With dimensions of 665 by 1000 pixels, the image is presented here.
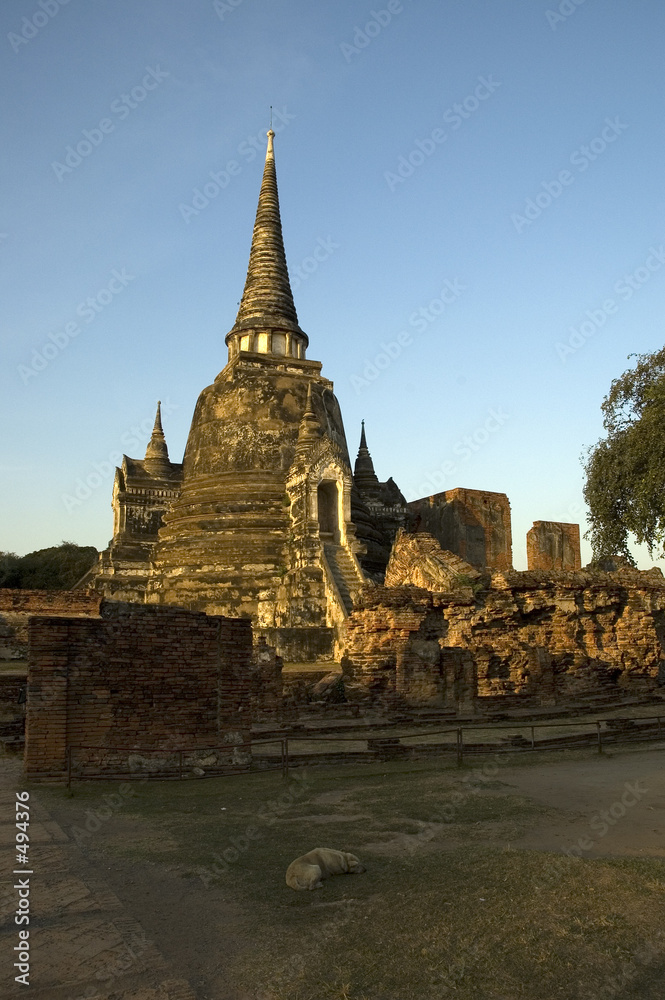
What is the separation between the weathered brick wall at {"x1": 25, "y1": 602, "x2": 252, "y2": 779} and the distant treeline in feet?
101

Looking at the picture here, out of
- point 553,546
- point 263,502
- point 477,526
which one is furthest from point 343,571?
point 553,546

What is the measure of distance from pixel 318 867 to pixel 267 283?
2880cm

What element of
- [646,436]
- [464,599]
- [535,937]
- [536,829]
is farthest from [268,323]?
[535,937]

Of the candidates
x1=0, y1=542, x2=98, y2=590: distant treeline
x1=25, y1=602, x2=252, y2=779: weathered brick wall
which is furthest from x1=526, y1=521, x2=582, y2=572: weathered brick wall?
x1=25, y1=602, x2=252, y2=779: weathered brick wall

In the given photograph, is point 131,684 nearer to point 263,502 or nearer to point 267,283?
point 263,502

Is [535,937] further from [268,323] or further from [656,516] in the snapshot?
[268,323]

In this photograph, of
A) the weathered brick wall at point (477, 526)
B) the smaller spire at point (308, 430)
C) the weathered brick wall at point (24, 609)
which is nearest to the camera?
the weathered brick wall at point (24, 609)

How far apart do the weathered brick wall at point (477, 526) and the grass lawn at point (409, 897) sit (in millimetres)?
23809

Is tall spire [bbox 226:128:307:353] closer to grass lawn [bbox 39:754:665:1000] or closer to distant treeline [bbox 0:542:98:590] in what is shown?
distant treeline [bbox 0:542:98:590]

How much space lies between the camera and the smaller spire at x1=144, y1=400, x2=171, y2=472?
107 feet

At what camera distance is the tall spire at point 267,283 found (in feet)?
101

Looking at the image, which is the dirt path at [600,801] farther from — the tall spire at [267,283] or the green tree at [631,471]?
the tall spire at [267,283]

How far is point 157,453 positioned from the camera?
108 feet

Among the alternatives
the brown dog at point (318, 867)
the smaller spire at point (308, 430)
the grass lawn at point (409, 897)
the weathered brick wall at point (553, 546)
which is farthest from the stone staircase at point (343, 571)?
the brown dog at point (318, 867)
